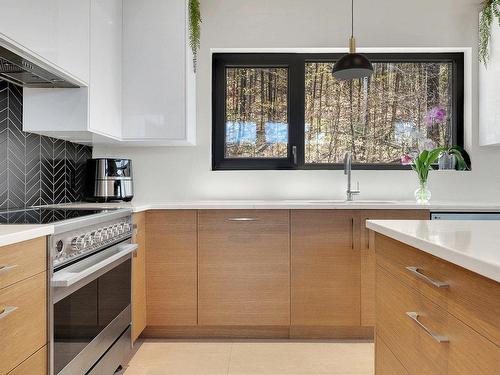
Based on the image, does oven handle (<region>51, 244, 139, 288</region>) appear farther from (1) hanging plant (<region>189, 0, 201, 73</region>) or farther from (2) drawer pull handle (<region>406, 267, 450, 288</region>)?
(1) hanging plant (<region>189, 0, 201, 73</region>)

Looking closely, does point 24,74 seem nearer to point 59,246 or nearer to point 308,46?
point 59,246

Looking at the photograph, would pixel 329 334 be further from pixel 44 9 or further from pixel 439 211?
pixel 44 9

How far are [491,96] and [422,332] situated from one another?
8.18ft

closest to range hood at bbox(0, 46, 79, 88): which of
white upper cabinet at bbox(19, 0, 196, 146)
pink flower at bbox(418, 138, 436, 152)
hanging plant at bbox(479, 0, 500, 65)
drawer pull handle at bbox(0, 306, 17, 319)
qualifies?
white upper cabinet at bbox(19, 0, 196, 146)

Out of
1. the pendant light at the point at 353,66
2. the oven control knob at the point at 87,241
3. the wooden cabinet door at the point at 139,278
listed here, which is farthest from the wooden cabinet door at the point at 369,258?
the oven control knob at the point at 87,241

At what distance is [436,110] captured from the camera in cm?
325

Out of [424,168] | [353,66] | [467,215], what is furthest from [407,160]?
[353,66]

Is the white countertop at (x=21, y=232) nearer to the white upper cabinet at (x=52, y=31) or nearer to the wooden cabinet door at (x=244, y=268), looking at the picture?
the white upper cabinet at (x=52, y=31)

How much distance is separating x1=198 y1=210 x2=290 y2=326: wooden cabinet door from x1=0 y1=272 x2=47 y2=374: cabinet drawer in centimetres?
131

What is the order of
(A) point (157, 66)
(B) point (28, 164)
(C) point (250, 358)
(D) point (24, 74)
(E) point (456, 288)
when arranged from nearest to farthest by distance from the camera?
(E) point (456, 288) → (D) point (24, 74) → (B) point (28, 164) → (C) point (250, 358) → (A) point (157, 66)

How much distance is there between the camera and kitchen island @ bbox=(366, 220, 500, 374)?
2.56 feet

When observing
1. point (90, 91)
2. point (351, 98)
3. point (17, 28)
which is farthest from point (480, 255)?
point (351, 98)

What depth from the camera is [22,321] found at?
1.23m

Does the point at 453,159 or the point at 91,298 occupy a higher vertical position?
the point at 453,159
